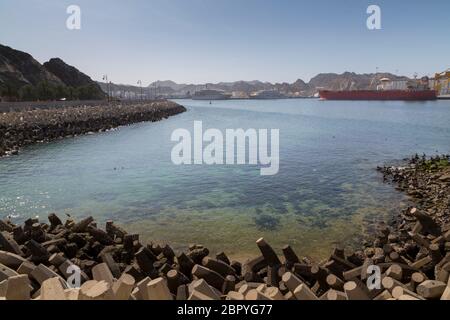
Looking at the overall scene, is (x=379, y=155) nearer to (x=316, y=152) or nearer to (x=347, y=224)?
(x=316, y=152)

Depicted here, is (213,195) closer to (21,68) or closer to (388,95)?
(21,68)

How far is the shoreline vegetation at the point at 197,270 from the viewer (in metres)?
4.70

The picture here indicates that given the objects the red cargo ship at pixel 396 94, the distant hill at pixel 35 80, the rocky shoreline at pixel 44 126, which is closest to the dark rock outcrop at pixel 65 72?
the distant hill at pixel 35 80

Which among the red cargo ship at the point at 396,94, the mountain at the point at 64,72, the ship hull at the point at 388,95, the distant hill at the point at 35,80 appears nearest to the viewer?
the distant hill at the point at 35,80

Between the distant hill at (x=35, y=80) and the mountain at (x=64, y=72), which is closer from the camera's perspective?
the distant hill at (x=35, y=80)

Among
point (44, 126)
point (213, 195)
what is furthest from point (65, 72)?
point (213, 195)

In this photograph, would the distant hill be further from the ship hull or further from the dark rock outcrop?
the ship hull

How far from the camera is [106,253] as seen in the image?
7633mm

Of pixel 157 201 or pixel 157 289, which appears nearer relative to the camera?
pixel 157 289

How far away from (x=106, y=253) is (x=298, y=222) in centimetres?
776

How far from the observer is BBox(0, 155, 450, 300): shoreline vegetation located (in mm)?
4699

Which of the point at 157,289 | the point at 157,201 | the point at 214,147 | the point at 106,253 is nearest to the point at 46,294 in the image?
the point at 157,289

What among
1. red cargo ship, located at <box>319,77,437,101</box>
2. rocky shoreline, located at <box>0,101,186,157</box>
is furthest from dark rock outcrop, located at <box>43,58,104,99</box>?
red cargo ship, located at <box>319,77,437,101</box>

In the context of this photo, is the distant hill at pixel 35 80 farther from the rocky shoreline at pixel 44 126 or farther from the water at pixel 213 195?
the water at pixel 213 195
